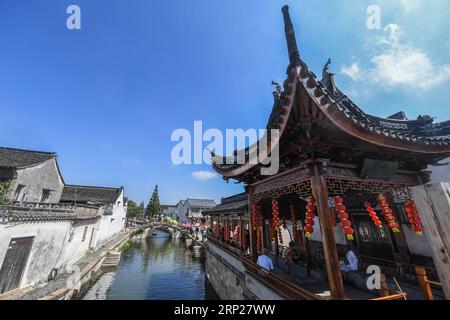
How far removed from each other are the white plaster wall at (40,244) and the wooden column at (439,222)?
1398 centimetres

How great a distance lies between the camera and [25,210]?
1053 centimetres

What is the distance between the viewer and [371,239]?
898 centimetres

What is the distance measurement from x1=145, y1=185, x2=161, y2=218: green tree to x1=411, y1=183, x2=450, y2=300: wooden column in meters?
73.7

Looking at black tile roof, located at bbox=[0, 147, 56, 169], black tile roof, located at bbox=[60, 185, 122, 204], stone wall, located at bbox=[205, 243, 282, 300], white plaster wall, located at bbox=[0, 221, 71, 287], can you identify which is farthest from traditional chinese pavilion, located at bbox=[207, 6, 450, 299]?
black tile roof, located at bbox=[60, 185, 122, 204]

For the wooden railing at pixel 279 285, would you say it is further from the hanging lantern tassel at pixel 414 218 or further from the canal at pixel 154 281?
the canal at pixel 154 281

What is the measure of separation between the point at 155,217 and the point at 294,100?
2942 inches

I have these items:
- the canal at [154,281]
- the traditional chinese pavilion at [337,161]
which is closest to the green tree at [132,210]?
the canal at [154,281]

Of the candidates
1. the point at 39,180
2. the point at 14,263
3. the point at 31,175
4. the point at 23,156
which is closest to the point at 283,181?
the point at 14,263

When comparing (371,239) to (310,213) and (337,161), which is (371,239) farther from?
(337,161)

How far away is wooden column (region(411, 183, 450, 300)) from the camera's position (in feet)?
8.45

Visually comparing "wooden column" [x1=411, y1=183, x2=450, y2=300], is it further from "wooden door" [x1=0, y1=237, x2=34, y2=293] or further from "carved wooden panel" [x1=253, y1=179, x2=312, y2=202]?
"wooden door" [x1=0, y1=237, x2=34, y2=293]
